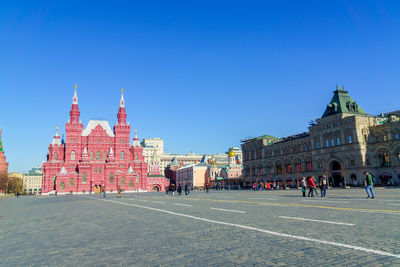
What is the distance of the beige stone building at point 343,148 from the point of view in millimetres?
54688

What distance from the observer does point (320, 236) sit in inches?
274

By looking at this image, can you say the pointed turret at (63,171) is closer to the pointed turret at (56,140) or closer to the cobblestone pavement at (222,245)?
the pointed turret at (56,140)

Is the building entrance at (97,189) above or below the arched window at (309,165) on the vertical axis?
below

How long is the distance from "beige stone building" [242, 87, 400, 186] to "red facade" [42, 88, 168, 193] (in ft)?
128

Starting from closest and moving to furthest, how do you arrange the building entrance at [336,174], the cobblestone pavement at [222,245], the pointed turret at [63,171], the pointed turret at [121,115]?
the cobblestone pavement at [222,245], the building entrance at [336,174], the pointed turret at [63,171], the pointed turret at [121,115]

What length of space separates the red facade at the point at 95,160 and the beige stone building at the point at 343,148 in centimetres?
3895

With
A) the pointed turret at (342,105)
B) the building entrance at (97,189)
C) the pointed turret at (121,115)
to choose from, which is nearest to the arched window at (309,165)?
the pointed turret at (342,105)

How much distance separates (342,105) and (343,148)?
31.3ft

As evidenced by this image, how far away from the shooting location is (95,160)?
82.6 meters

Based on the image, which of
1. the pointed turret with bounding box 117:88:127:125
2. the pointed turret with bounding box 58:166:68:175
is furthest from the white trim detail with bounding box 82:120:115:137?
the pointed turret with bounding box 58:166:68:175

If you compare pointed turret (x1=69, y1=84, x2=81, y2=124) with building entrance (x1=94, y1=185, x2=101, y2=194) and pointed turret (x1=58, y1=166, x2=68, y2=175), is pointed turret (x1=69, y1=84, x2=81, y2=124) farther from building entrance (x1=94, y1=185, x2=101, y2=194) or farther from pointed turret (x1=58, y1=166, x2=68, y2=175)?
building entrance (x1=94, y1=185, x2=101, y2=194)

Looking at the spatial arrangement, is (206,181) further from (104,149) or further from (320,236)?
(320,236)

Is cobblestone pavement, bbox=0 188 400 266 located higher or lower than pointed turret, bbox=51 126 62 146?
lower

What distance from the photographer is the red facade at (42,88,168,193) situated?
77.4 m
